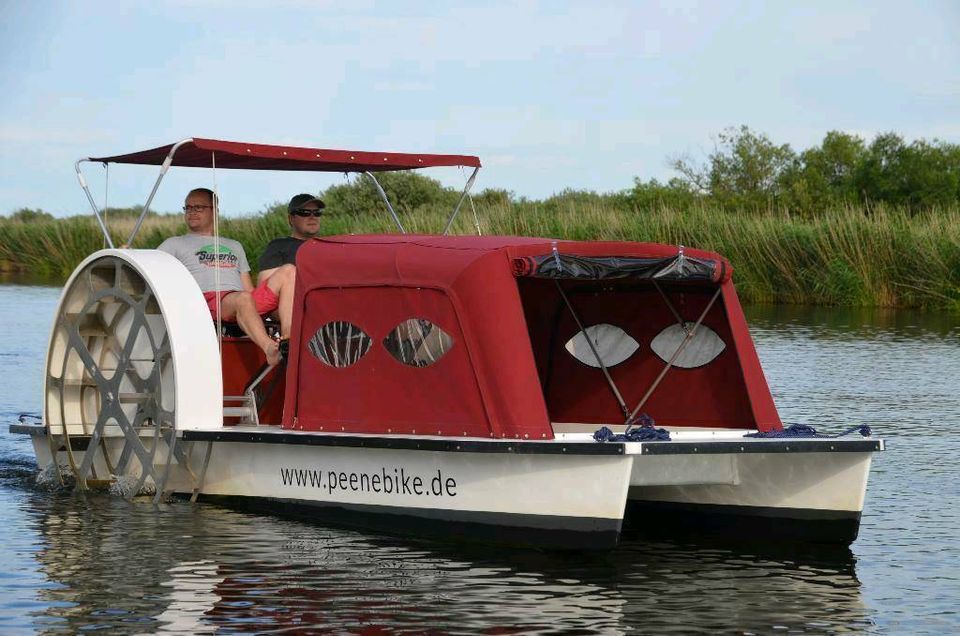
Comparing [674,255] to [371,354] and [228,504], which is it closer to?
[371,354]

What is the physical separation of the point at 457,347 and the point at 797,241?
70.4 ft

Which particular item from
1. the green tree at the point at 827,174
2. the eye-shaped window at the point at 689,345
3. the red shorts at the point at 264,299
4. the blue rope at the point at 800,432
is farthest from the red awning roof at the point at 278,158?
the green tree at the point at 827,174

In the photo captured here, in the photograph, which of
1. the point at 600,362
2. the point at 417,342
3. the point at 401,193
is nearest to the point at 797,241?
the point at 401,193

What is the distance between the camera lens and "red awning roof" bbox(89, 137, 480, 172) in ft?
36.5

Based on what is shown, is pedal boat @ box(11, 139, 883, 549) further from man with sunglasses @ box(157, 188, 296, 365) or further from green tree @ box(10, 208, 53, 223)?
green tree @ box(10, 208, 53, 223)

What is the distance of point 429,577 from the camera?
8.97m

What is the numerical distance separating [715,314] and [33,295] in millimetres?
26972

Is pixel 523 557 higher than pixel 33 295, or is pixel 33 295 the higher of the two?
pixel 33 295

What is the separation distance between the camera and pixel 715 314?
35.3ft

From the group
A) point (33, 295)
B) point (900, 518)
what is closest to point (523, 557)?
point (900, 518)

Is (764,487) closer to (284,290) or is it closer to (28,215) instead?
(284,290)

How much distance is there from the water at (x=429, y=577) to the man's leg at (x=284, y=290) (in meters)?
1.42

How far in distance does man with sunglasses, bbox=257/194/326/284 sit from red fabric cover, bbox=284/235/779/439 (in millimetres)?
1463

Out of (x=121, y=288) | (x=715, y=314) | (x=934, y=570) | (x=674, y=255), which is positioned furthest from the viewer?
(x=121, y=288)
